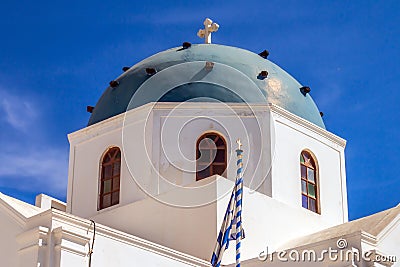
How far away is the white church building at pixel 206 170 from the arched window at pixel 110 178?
3 centimetres

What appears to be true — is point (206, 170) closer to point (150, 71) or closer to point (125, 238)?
point (150, 71)

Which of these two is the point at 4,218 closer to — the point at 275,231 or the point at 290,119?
the point at 275,231

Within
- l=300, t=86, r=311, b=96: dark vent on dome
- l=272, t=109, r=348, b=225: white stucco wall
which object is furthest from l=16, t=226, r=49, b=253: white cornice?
l=300, t=86, r=311, b=96: dark vent on dome

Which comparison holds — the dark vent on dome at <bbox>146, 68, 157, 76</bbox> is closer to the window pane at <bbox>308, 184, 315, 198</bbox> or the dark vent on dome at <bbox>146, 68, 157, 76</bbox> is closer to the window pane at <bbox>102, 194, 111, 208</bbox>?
the window pane at <bbox>102, 194, 111, 208</bbox>

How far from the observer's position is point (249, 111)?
1938cm

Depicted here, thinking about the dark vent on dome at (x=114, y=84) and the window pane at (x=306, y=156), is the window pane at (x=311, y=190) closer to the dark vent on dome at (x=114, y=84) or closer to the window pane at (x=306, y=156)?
the window pane at (x=306, y=156)

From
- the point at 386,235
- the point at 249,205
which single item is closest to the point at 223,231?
the point at 249,205

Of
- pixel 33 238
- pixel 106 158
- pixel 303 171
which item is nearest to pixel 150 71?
pixel 106 158

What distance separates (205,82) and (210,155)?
1755 mm

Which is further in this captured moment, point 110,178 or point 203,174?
point 110,178

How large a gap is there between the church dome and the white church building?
3 centimetres

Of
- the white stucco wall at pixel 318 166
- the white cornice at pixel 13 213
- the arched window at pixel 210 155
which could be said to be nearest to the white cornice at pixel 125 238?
the white cornice at pixel 13 213

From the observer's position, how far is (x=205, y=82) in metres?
19.8

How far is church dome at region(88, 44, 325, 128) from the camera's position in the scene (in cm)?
1970
